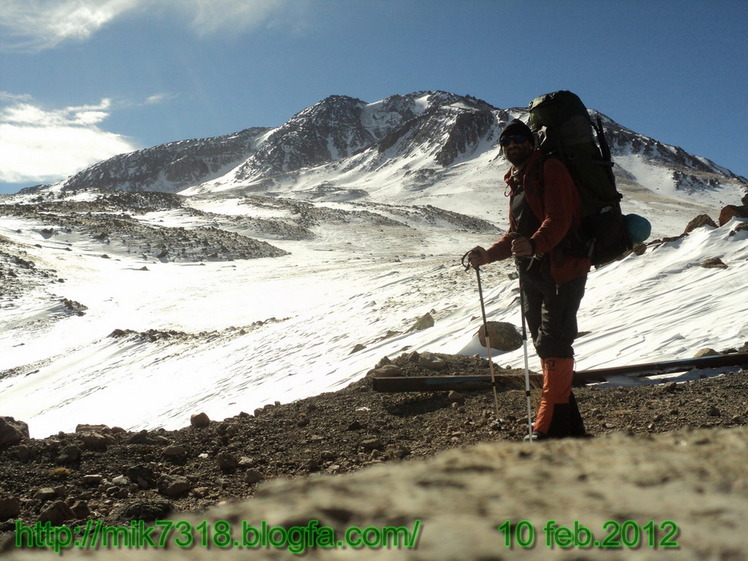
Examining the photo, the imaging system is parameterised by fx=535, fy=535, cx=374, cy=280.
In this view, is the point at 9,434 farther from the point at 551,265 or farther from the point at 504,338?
the point at 504,338

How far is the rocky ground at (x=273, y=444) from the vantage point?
324 cm

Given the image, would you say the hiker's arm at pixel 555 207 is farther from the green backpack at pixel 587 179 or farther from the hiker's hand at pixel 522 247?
the green backpack at pixel 587 179

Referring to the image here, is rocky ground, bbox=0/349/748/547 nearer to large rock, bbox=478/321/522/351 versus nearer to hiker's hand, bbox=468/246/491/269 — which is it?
hiker's hand, bbox=468/246/491/269

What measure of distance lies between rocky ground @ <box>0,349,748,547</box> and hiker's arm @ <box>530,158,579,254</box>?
137cm

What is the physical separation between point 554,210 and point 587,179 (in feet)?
1.28

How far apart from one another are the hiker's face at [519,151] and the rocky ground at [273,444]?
1.92 metres

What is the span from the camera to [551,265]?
11.6 ft

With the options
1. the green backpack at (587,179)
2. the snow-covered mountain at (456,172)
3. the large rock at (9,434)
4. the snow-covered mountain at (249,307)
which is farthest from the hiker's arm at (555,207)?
the snow-covered mountain at (456,172)

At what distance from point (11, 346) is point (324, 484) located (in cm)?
1700

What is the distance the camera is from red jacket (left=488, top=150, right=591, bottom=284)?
3.34 metres

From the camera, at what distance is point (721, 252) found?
8.62 metres

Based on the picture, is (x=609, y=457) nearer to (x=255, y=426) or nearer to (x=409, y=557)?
(x=409, y=557)

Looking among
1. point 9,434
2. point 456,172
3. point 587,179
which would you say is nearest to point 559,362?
point 587,179

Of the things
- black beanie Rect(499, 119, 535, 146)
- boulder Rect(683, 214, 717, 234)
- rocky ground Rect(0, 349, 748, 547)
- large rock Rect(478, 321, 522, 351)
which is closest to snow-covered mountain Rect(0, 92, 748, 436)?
large rock Rect(478, 321, 522, 351)
